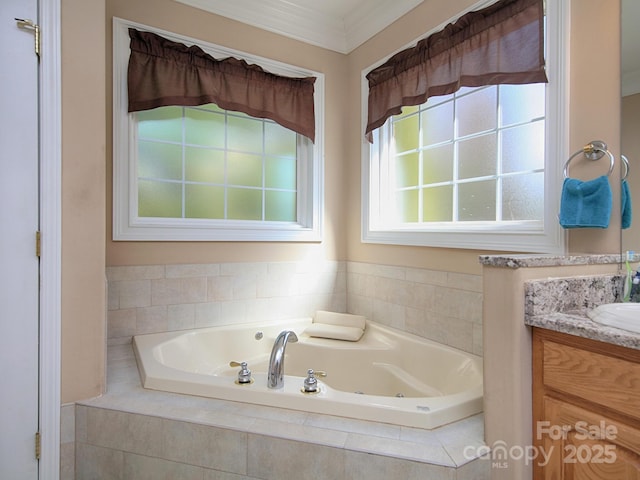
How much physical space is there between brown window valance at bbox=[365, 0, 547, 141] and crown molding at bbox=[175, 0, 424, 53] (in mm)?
370

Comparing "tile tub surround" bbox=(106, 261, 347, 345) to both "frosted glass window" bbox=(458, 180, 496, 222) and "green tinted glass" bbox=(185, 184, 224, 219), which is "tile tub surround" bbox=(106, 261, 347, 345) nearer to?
"green tinted glass" bbox=(185, 184, 224, 219)

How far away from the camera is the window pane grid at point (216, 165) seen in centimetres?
232

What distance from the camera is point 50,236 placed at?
142cm

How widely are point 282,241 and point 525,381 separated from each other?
1.83 meters

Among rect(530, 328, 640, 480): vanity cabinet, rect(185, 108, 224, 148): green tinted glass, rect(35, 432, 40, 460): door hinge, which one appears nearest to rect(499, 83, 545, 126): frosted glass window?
rect(530, 328, 640, 480): vanity cabinet

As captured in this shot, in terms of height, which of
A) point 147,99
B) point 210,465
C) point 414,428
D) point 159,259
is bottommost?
point 210,465

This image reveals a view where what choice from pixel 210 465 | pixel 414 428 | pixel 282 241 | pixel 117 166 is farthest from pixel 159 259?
pixel 414 428

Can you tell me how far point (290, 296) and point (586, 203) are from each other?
74.6 inches

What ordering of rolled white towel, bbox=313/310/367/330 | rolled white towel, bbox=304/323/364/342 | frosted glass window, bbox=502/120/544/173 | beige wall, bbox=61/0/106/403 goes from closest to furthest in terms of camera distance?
1. beige wall, bbox=61/0/106/403
2. frosted glass window, bbox=502/120/544/173
3. rolled white towel, bbox=304/323/364/342
4. rolled white towel, bbox=313/310/367/330

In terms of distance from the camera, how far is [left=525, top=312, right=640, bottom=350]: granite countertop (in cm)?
91

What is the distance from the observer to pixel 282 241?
2645 mm

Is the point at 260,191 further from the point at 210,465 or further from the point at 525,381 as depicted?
the point at 525,381

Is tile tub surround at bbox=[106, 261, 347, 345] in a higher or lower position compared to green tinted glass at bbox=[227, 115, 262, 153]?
lower

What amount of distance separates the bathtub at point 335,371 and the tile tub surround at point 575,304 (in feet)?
1.59
